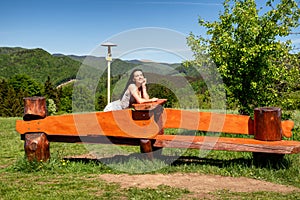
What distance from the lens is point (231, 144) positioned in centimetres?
615

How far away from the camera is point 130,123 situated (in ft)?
21.5

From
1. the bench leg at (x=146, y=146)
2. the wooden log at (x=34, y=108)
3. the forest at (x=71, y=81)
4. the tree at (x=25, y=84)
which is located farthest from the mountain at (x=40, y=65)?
the bench leg at (x=146, y=146)

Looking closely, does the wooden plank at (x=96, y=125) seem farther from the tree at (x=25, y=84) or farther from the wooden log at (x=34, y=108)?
the tree at (x=25, y=84)

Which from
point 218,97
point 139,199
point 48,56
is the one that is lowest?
point 139,199

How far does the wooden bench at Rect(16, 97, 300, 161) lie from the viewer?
619 centimetres

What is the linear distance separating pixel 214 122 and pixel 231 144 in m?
0.58

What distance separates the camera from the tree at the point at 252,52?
1009cm

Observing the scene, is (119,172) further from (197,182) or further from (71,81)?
(71,81)

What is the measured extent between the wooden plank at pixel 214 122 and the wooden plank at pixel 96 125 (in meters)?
0.45

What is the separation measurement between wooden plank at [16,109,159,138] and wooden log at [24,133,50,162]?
114 millimetres

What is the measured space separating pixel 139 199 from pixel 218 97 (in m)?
6.41

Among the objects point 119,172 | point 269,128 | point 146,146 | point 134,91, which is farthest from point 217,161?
point 134,91

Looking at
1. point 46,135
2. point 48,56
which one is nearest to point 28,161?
point 46,135

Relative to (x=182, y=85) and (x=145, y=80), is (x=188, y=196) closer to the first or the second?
(x=145, y=80)
